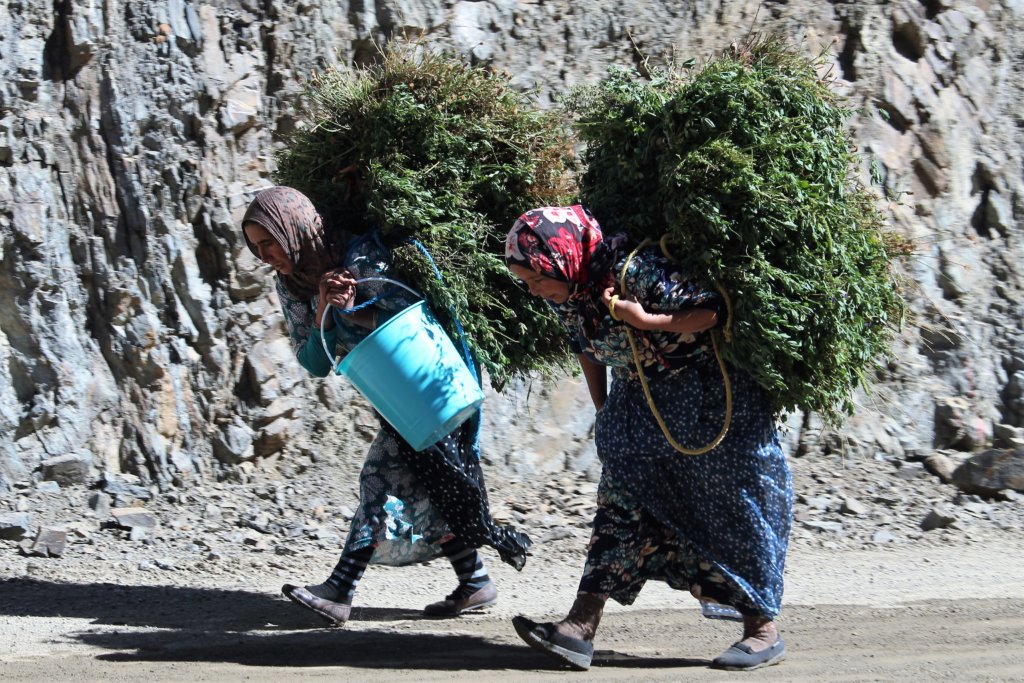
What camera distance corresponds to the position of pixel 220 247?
570 cm


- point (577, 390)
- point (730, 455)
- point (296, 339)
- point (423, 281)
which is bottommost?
point (577, 390)

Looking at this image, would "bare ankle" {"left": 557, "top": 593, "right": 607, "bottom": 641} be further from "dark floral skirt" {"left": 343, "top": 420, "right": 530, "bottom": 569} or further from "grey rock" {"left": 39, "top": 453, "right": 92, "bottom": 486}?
"grey rock" {"left": 39, "top": 453, "right": 92, "bottom": 486}

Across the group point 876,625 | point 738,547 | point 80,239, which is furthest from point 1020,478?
point 80,239

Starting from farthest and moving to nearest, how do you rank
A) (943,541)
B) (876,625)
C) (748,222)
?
1. (943,541)
2. (876,625)
3. (748,222)

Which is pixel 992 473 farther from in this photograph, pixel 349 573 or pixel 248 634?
pixel 248 634

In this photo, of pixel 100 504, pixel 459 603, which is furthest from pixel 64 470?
pixel 459 603

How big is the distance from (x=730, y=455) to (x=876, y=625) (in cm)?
105

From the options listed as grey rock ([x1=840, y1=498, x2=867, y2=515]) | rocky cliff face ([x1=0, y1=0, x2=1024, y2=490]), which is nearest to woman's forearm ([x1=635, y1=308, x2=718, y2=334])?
rocky cliff face ([x1=0, y1=0, x2=1024, y2=490])

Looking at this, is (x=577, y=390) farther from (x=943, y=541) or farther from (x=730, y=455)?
(x=730, y=455)

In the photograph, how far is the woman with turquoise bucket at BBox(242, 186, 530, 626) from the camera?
352 cm

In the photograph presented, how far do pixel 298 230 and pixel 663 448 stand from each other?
1.33 m

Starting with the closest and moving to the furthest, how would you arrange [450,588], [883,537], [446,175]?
1. [446,175]
2. [450,588]
3. [883,537]

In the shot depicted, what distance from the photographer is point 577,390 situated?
608 cm

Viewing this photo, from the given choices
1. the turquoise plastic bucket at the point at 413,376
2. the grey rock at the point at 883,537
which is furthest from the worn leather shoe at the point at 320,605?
the grey rock at the point at 883,537
